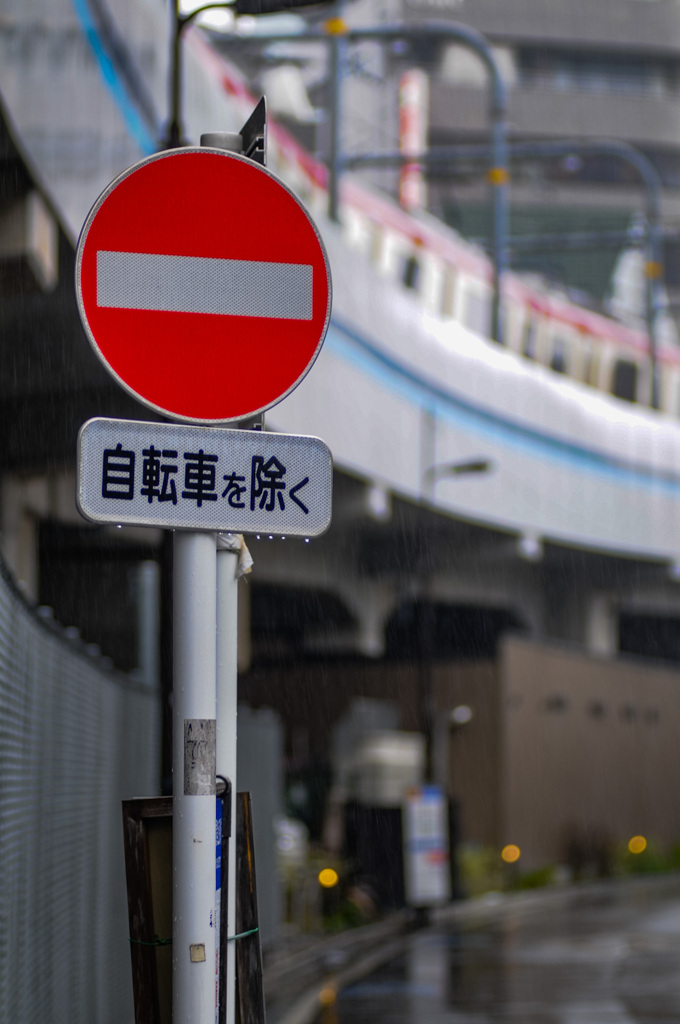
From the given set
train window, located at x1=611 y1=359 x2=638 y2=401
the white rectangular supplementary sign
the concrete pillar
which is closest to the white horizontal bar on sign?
the white rectangular supplementary sign

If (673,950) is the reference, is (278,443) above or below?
above

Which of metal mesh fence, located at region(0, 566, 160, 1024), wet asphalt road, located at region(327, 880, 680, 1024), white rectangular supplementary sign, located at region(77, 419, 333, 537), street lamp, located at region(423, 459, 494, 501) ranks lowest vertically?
wet asphalt road, located at region(327, 880, 680, 1024)

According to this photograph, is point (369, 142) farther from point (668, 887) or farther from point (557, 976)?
point (557, 976)

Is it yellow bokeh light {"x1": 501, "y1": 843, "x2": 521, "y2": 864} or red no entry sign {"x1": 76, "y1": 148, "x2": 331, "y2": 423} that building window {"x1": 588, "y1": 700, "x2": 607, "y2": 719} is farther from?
red no entry sign {"x1": 76, "y1": 148, "x2": 331, "y2": 423}

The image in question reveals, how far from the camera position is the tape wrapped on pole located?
3205 millimetres

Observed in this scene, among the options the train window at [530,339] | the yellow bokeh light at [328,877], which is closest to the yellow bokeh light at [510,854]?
the yellow bokeh light at [328,877]

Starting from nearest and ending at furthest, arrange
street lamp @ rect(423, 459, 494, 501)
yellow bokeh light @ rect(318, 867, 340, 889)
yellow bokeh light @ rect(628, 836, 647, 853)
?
yellow bokeh light @ rect(318, 867, 340, 889) → street lamp @ rect(423, 459, 494, 501) → yellow bokeh light @ rect(628, 836, 647, 853)

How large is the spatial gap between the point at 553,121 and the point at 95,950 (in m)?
67.5

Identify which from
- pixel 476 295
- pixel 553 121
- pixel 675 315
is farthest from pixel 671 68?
pixel 476 295

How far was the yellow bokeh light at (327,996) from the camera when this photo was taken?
12.7 meters

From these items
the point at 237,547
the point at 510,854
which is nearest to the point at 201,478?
the point at 237,547

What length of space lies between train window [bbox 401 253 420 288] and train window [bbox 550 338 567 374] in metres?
6.46

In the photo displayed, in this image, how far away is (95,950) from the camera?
6598mm

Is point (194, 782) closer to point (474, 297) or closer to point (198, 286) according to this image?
point (198, 286)
